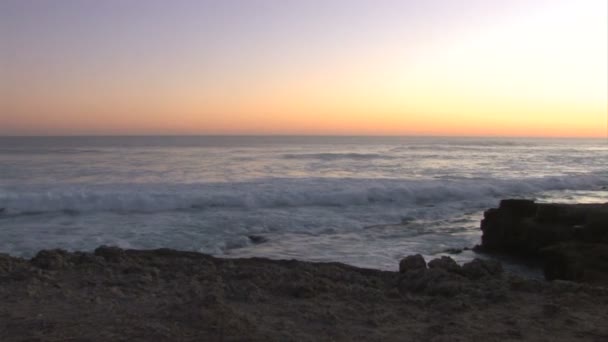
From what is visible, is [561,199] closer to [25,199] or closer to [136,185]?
[136,185]

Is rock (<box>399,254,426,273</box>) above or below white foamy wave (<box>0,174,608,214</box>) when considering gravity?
above

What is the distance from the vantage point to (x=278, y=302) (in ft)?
19.8

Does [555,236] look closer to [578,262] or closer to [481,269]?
[578,262]

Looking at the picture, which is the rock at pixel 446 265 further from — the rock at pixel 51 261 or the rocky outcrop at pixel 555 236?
the rock at pixel 51 261

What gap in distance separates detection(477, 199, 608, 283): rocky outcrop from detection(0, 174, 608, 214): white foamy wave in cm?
905

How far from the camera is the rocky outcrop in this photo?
8.77 metres

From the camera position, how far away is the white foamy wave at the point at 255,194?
2008 cm

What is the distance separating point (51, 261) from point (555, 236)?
31.2 ft

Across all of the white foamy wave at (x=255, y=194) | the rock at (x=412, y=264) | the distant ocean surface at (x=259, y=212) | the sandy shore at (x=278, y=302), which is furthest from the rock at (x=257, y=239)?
the white foamy wave at (x=255, y=194)

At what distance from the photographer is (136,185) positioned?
26.0m

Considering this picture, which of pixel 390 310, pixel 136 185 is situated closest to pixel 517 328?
pixel 390 310

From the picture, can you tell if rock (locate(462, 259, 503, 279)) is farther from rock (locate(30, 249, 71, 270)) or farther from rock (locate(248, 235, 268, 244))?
rock (locate(248, 235, 268, 244))

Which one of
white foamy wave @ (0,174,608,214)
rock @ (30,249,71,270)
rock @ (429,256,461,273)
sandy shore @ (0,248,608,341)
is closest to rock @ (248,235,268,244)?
sandy shore @ (0,248,608,341)

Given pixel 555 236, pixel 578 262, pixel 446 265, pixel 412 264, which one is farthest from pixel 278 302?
pixel 555 236
